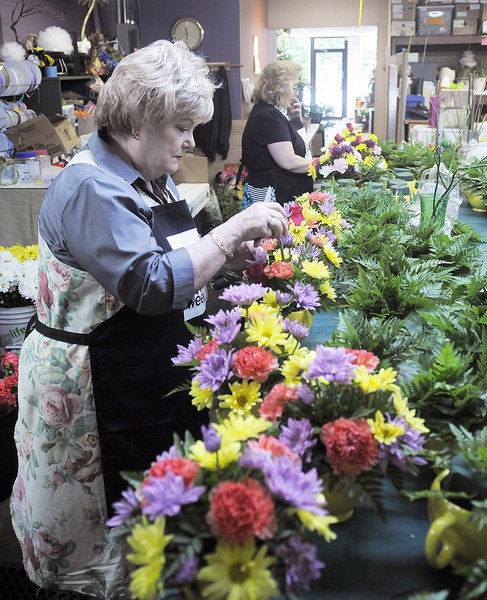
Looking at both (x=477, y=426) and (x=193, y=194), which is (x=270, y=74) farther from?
(x=477, y=426)

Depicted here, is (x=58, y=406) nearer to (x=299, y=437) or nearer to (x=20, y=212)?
(x=299, y=437)

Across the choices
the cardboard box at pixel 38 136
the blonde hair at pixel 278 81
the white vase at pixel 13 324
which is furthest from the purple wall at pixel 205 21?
the white vase at pixel 13 324

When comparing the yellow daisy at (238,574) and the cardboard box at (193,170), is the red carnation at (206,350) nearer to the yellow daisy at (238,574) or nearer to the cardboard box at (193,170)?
the yellow daisy at (238,574)

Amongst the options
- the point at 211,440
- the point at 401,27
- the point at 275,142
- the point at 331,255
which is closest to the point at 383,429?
the point at 211,440

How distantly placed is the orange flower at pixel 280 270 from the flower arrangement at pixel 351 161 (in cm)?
212

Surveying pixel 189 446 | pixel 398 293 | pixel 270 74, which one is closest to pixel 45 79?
pixel 270 74

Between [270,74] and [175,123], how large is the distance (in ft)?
9.90

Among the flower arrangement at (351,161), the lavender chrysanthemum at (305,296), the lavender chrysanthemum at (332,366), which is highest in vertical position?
the lavender chrysanthemum at (332,366)

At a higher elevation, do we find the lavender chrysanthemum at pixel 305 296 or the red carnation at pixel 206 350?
the red carnation at pixel 206 350

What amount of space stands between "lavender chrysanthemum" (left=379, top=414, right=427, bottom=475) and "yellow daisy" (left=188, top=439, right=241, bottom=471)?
22 centimetres

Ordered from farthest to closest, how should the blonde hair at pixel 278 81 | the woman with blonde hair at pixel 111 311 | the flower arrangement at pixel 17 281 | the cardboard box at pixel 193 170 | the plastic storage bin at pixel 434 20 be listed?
the plastic storage bin at pixel 434 20 → the cardboard box at pixel 193 170 → the blonde hair at pixel 278 81 → the flower arrangement at pixel 17 281 → the woman with blonde hair at pixel 111 311

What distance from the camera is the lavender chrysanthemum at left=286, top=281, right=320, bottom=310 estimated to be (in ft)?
5.04

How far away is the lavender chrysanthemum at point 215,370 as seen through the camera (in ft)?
3.49

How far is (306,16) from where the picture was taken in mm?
12523
